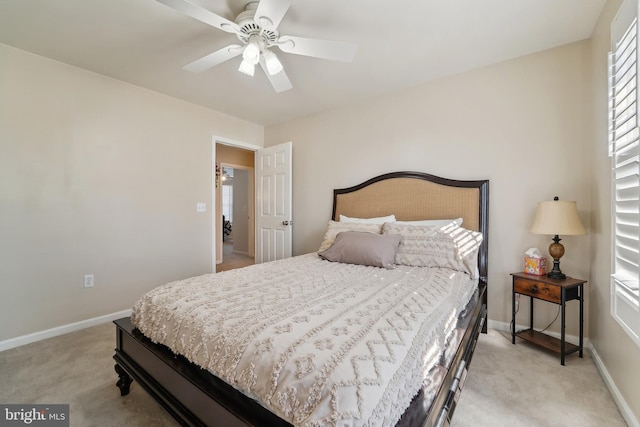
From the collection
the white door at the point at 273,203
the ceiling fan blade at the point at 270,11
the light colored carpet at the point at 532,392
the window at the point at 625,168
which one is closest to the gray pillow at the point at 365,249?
the light colored carpet at the point at 532,392

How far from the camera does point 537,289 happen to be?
213 centimetres

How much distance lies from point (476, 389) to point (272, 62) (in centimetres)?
261

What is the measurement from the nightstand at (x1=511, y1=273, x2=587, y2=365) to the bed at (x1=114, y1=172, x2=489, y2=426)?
14.2 inches

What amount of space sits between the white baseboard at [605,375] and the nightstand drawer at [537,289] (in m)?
0.47

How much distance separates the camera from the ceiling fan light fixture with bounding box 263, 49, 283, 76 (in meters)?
1.99

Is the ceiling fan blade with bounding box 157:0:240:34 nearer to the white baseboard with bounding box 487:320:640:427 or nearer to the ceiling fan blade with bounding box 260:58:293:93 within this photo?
the ceiling fan blade with bounding box 260:58:293:93

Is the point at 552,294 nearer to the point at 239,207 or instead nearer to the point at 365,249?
the point at 365,249

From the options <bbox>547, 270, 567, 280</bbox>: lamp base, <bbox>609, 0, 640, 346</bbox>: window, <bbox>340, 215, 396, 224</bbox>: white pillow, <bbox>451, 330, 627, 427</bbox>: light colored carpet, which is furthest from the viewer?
<bbox>340, 215, 396, 224</bbox>: white pillow

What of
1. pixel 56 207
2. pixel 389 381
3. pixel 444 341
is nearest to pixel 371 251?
pixel 444 341

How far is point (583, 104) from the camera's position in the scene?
2.21 meters

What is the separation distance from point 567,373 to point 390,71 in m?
2.83

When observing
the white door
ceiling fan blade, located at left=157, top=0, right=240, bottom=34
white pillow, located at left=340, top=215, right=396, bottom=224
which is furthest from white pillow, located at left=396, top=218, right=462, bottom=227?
ceiling fan blade, located at left=157, top=0, right=240, bottom=34

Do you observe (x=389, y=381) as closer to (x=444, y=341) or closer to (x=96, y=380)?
(x=444, y=341)

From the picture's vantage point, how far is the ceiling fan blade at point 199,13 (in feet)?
4.78
